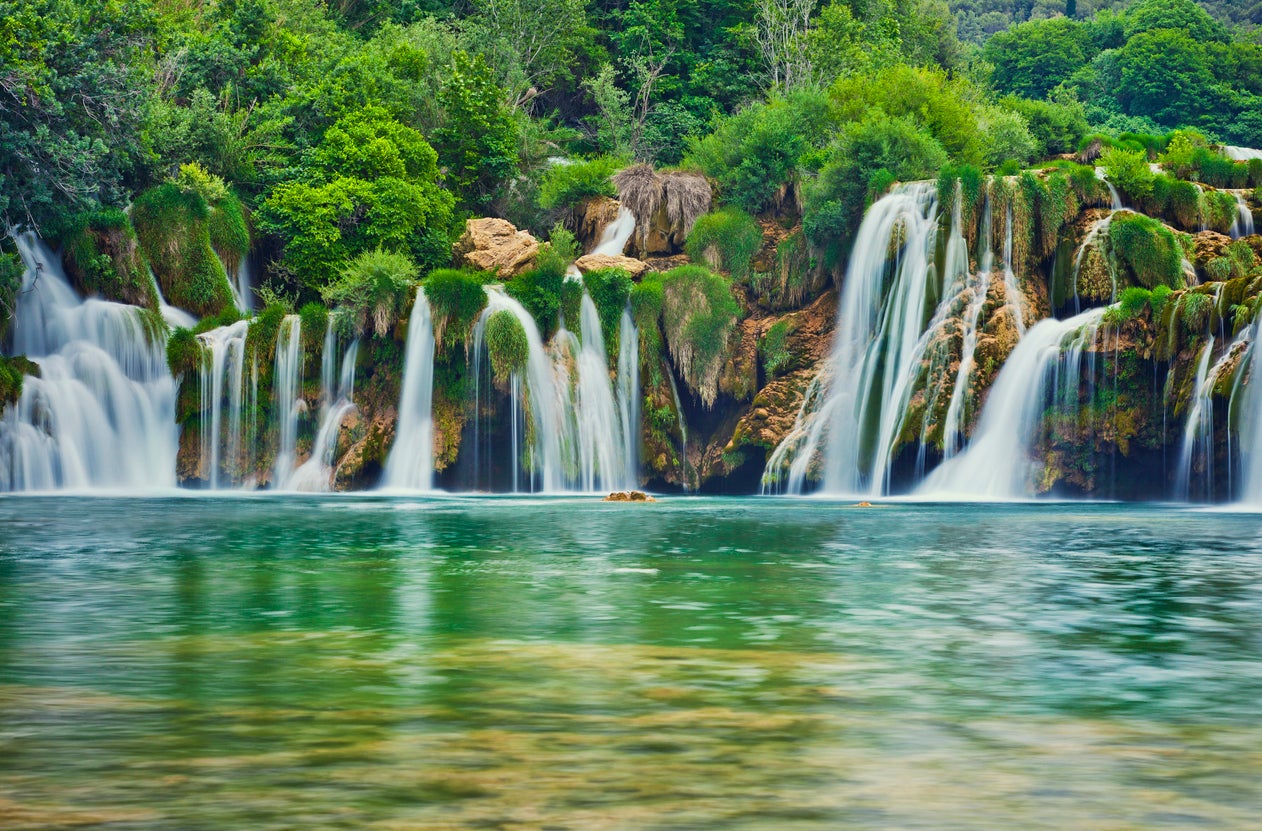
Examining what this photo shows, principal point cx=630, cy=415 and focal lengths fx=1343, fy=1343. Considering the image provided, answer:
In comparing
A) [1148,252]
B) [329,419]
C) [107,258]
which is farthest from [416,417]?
[1148,252]

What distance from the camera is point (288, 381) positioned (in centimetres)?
3616

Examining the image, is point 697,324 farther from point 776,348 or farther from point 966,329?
point 966,329

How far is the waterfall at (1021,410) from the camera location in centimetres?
3073

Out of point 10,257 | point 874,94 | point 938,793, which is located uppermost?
point 874,94

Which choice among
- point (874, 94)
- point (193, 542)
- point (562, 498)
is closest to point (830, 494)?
point (562, 498)

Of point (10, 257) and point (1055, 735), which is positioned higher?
point (10, 257)

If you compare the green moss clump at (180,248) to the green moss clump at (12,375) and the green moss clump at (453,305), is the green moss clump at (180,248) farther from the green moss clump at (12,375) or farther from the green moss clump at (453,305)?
the green moss clump at (453,305)

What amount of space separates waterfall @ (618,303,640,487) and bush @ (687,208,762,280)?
370 cm

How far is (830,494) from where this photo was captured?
34250 millimetres

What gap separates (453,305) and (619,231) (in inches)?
285

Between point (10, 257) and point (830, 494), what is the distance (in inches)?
854

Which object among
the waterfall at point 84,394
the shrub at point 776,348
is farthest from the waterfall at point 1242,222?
the waterfall at point 84,394

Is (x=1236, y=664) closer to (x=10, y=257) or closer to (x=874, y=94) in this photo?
(x=10, y=257)

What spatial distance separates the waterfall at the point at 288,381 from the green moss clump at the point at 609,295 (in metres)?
8.03
